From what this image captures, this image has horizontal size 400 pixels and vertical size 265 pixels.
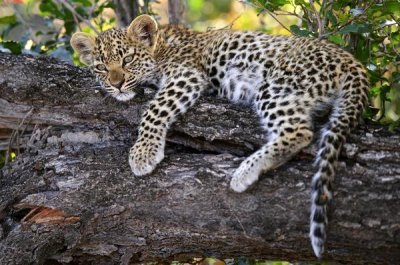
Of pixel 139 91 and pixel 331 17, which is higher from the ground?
pixel 331 17

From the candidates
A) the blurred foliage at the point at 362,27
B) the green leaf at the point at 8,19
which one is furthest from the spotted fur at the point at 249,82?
the green leaf at the point at 8,19

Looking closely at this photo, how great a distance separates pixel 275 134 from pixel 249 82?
83cm

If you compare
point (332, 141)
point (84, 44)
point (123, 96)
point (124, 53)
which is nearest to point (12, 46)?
point (84, 44)

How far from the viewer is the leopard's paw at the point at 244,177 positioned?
4844 millimetres

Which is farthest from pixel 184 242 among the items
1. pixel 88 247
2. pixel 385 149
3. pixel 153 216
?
pixel 385 149

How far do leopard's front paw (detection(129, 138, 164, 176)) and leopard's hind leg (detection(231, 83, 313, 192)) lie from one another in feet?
2.19

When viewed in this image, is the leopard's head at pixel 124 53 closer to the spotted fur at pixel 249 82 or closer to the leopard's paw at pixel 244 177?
the spotted fur at pixel 249 82

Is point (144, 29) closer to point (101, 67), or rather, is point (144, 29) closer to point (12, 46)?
point (101, 67)

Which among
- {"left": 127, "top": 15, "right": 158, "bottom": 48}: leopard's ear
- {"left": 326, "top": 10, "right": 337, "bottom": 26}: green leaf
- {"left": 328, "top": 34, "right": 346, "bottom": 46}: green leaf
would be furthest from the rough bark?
{"left": 326, "top": 10, "right": 337, "bottom": 26}: green leaf

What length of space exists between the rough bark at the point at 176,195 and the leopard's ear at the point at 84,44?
0.55 meters

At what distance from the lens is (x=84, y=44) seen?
648cm

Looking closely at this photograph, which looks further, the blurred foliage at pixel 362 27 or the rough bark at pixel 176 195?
the blurred foliage at pixel 362 27

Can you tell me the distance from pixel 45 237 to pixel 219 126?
4.91 feet

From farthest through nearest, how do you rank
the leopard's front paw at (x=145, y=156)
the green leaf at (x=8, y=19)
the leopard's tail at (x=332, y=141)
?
the green leaf at (x=8, y=19) → the leopard's front paw at (x=145, y=156) → the leopard's tail at (x=332, y=141)
